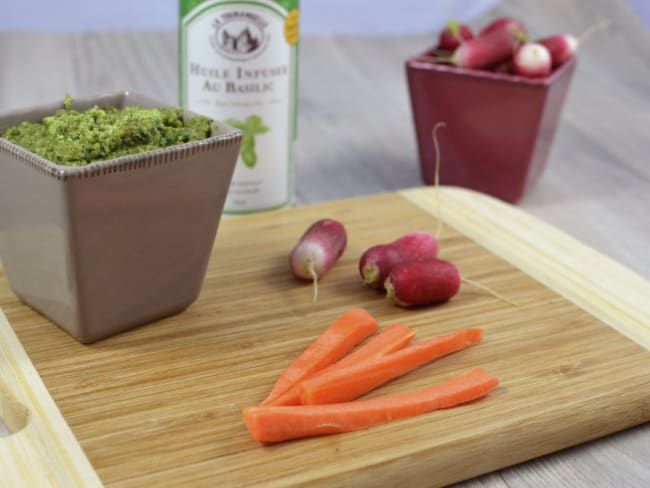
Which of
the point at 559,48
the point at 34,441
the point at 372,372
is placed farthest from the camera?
the point at 559,48

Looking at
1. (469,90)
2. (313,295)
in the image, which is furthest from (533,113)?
(313,295)

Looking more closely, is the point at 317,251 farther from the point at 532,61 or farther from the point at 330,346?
the point at 532,61

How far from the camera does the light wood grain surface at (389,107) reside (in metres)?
2.39

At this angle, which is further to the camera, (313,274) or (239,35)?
(239,35)

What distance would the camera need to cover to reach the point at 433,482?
49.8 inches

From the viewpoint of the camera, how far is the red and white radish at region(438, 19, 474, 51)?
229 cm

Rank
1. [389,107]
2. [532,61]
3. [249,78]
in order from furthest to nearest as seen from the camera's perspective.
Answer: [389,107] → [532,61] → [249,78]

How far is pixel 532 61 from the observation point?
2.16m

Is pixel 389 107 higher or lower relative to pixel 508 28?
lower

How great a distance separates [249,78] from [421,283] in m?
0.62

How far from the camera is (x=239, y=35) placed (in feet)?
6.32

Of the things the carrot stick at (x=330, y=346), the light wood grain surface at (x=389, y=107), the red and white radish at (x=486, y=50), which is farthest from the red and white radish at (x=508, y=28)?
the carrot stick at (x=330, y=346)

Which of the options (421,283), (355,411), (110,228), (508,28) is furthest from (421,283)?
(508,28)

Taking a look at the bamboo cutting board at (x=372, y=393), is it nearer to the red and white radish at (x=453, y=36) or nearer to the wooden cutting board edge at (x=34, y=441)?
the wooden cutting board edge at (x=34, y=441)
